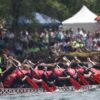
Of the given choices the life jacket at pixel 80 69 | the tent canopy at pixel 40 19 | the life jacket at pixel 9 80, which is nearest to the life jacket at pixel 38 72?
the life jacket at pixel 9 80

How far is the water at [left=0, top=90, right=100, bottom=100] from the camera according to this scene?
27.3 meters

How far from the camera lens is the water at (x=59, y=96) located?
27.3 meters

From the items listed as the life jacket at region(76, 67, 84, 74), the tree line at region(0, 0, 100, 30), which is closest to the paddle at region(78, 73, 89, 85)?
the life jacket at region(76, 67, 84, 74)

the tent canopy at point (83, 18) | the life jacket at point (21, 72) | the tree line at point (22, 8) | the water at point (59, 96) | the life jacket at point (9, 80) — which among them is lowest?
the water at point (59, 96)

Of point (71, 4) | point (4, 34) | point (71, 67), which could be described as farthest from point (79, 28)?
point (71, 67)

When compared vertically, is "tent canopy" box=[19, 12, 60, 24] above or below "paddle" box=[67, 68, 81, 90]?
above

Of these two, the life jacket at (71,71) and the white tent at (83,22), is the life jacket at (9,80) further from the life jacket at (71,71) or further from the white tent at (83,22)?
the white tent at (83,22)

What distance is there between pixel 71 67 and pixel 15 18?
387 inches

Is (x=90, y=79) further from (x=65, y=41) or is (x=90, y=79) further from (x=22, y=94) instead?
(x=65, y=41)

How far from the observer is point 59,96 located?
2781 cm

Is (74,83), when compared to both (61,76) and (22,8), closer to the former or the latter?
(61,76)

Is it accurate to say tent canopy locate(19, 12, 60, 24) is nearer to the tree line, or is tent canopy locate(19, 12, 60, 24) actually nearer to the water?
the tree line

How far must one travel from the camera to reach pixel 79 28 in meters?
43.2

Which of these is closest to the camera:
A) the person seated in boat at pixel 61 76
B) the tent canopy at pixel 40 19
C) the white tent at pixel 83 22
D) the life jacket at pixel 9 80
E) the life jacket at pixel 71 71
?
the life jacket at pixel 9 80
